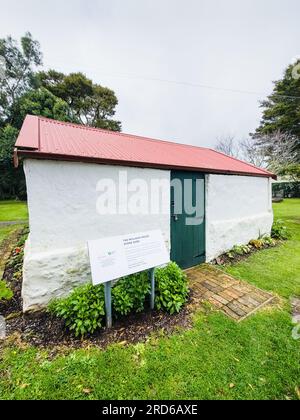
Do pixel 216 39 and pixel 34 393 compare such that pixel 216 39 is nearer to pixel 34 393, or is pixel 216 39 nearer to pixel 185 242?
pixel 185 242

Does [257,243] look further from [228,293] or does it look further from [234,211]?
[228,293]

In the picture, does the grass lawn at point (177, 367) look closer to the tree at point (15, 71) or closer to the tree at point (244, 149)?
the tree at point (244, 149)

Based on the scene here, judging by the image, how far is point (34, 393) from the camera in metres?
2.03

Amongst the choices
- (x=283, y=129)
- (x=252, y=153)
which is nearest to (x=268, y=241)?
(x=252, y=153)

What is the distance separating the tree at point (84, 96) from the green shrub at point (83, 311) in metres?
23.6

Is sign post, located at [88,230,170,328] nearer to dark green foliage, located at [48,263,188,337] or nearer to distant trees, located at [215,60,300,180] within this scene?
dark green foliage, located at [48,263,188,337]

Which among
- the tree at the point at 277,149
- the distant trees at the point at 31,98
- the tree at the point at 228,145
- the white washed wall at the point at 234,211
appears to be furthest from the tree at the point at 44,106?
the tree at the point at 277,149

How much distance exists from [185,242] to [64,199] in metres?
3.08

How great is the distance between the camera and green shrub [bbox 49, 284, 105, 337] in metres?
2.75

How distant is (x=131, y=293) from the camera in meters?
3.17

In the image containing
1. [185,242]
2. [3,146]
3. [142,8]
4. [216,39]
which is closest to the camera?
[185,242]

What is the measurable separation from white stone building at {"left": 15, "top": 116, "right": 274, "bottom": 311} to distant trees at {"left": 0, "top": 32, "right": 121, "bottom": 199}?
54.7 ft

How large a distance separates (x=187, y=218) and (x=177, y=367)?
10.4 feet
